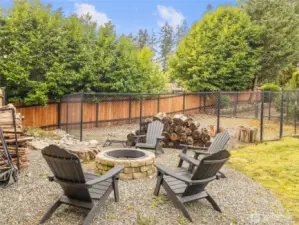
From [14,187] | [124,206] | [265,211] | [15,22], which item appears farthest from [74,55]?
[265,211]

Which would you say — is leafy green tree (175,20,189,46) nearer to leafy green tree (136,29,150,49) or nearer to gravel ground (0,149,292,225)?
leafy green tree (136,29,150,49)

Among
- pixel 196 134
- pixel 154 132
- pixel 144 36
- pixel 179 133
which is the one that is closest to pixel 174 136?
pixel 179 133

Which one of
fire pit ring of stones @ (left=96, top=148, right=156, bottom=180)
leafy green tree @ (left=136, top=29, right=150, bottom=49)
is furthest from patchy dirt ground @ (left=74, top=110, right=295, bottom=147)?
leafy green tree @ (left=136, top=29, right=150, bottom=49)

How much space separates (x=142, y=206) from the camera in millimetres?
3852

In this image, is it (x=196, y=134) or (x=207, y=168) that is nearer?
(x=207, y=168)

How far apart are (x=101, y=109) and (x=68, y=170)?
8.66 m

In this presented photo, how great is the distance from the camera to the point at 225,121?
1366cm

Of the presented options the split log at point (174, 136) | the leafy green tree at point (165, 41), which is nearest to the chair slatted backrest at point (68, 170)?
the split log at point (174, 136)

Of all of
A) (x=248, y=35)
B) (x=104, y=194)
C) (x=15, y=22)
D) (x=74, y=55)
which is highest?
(x=248, y=35)

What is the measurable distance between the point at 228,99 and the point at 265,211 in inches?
490

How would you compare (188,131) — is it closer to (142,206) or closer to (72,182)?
(142,206)

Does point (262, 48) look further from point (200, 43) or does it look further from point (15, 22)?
point (15, 22)

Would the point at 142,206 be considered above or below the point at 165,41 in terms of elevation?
below

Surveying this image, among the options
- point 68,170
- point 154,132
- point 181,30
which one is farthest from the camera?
point 181,30
